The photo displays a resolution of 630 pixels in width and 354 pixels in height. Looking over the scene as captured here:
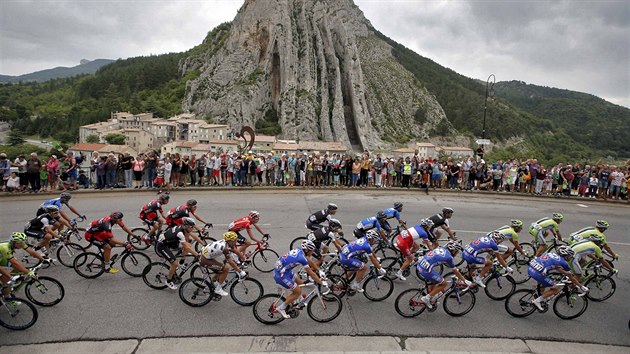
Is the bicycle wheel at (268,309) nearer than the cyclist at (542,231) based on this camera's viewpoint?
Yes

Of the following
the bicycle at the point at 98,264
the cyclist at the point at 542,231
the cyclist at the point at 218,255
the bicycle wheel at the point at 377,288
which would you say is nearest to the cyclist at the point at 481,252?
the bicycle wheel at the point at 377,288

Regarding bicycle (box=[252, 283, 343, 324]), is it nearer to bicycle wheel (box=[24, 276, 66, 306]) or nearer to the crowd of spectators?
bicycle wheel (box=[24, 276, 66, 306])

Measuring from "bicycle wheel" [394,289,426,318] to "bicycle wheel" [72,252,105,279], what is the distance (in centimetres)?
717

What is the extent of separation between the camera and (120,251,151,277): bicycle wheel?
9.02 metres

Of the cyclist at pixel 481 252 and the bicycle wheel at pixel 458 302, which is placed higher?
the cyclist at pixel 481 252

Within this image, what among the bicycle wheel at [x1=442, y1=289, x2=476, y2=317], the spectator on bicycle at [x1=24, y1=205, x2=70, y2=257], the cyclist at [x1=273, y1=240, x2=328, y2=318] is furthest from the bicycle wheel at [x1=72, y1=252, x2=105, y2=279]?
the bicycle wheel at [x1=442, y1=289, x2=476, y2=317]

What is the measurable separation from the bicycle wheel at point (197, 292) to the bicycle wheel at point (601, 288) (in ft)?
29.3

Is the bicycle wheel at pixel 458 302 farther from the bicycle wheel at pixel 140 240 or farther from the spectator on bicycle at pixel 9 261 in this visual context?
the spectator on bicycle at pixel 9 261

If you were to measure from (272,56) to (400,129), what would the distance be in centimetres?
4535

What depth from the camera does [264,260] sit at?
9.71 m

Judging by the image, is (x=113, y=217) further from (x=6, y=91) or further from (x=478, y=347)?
(x=6, y=91)

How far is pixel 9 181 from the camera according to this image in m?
16.3

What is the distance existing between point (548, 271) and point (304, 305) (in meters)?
5.23

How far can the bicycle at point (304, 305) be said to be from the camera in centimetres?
709
